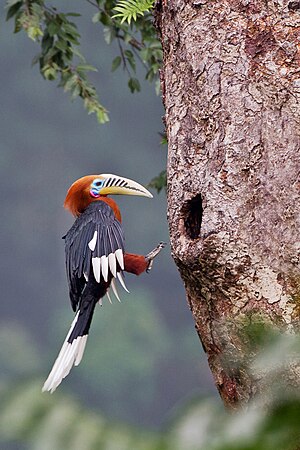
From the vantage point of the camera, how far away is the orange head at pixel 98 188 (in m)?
1.53

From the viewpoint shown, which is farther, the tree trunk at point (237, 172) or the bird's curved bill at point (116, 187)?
the bird's curved bill at point (116, 187)

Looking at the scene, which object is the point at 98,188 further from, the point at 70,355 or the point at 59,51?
the point at 59,51

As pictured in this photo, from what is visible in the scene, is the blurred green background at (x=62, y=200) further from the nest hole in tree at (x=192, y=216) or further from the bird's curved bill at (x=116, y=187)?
A: the nest hole in tree at (x=192, y=216)

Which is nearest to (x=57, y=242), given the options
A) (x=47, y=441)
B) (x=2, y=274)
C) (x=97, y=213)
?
(x=2, y=274)

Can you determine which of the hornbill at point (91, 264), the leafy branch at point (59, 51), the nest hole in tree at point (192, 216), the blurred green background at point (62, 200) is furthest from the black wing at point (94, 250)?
the blurred green background at point (62, 200)

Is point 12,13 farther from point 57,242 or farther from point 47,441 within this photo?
point 57,242

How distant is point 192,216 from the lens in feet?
3.59

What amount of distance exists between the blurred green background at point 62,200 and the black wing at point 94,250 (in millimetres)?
4757

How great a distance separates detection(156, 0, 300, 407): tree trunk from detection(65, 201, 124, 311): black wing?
1.09 feet

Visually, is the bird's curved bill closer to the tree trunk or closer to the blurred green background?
the tree trunk

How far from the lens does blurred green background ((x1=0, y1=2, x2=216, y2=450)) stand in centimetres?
650

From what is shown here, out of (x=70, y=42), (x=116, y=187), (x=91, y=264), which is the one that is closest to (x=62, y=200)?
(x=70, y=42)

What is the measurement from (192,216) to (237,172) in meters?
0.11

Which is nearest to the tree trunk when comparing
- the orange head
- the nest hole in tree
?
the nest hole in tree
